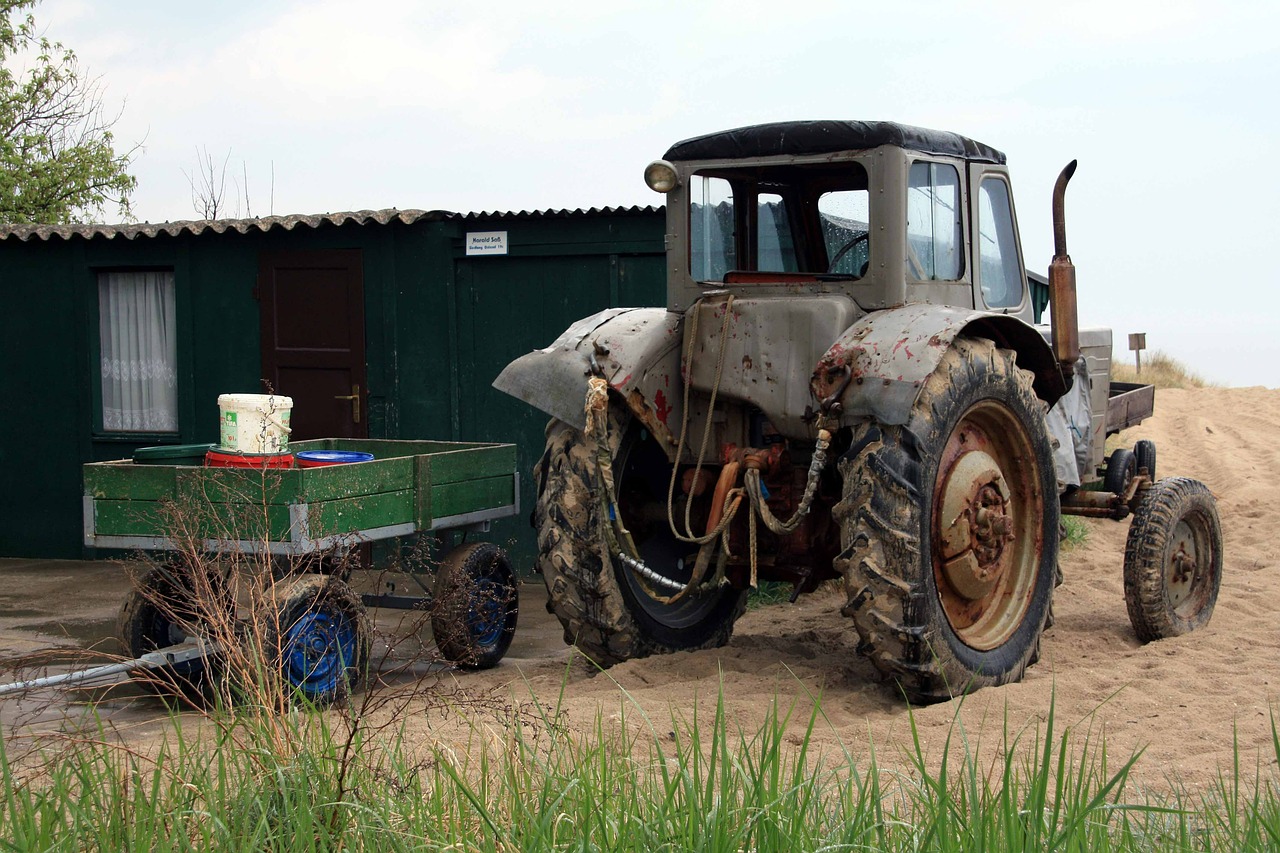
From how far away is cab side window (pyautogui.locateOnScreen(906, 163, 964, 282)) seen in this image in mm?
5848

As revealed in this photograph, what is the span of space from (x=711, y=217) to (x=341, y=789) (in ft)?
12.0

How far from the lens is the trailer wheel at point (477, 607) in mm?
5992

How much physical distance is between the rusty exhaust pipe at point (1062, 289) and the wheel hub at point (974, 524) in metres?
0.87

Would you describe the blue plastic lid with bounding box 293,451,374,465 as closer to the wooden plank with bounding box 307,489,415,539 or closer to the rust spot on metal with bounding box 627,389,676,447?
the wooden plank with bounding box 307,489,415,539

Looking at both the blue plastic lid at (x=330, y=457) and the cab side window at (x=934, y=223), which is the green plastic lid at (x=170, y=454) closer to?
the blue plastic lid at (x=330, y=457)

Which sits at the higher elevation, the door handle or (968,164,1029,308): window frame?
(968,164,1029,308): window frame

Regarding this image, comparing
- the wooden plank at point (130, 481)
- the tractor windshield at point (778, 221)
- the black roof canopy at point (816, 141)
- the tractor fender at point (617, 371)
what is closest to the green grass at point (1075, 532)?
the tractor windshield at point (778, 221)

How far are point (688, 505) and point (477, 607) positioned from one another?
1.03 m

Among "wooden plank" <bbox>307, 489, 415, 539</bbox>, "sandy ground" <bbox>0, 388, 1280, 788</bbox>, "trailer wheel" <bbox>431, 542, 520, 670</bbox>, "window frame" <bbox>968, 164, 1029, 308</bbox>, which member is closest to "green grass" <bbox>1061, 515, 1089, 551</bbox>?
"sandy ground" <bbox>0, 388, 1280, 788</bbox>

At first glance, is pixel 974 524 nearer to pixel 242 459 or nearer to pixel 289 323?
pixel 242 459

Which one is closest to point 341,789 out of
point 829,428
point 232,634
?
point 232,634

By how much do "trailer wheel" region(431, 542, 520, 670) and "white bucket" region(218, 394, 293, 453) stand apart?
104cm

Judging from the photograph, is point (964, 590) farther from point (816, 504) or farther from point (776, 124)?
point (776, 124)

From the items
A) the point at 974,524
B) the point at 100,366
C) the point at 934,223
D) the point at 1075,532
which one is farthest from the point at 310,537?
the point at 1075,532
